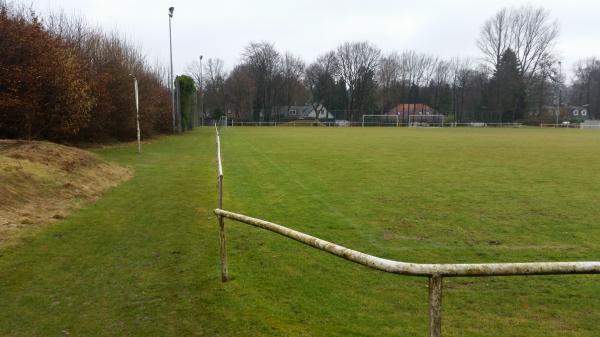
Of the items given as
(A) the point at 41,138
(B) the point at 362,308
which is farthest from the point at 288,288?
(A) the point at 41,138

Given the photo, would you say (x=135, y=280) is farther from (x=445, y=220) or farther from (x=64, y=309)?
(x=445, y=220)

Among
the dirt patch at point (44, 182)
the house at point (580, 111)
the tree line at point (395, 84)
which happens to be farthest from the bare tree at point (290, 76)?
the dirt patch at point (44, 182)

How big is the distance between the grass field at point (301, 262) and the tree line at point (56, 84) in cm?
755

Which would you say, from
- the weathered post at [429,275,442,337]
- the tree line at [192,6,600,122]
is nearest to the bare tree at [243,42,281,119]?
the tree line at [192,6,600,122]

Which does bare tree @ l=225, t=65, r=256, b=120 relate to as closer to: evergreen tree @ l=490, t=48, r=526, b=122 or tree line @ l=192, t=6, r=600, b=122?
tree line @ l=192, t=6, r=600, b=122

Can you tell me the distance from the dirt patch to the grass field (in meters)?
0.46

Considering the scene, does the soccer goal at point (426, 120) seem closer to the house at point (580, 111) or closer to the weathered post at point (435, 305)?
the house at point (580, 111)

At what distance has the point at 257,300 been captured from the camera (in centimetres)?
455

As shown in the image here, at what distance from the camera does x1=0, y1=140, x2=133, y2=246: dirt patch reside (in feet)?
25.6

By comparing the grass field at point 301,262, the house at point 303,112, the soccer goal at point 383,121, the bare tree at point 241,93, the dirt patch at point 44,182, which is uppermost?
the bare tree at point 241,93

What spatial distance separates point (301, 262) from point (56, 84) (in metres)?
15.5

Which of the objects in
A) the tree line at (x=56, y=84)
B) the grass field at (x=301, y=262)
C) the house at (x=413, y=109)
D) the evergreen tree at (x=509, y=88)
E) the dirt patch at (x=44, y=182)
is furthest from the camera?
the house at (x=413, y=109)

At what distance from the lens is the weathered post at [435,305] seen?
241cm

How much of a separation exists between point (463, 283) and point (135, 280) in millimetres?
3569
